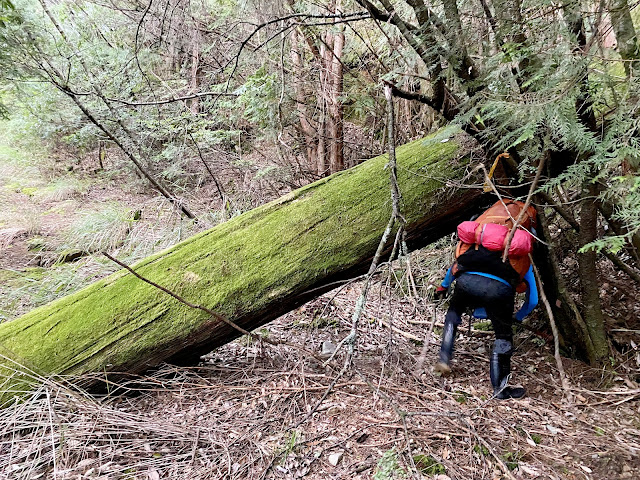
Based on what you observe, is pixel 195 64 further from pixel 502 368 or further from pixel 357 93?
pixel 502 368

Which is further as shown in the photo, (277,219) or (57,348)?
(277,219)

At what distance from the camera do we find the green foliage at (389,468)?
6.47ft

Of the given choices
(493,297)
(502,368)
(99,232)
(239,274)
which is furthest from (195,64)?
(502,368)

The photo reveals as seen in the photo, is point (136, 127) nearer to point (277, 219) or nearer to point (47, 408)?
point (277, 219)

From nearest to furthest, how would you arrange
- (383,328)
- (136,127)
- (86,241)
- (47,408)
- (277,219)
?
(47,408)
(277,219)
(383,328)
(86,241)
(136,127)

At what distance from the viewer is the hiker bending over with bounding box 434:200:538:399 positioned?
8.79 ft


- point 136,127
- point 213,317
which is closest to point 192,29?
point 136,127

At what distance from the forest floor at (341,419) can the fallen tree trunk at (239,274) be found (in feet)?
0.82

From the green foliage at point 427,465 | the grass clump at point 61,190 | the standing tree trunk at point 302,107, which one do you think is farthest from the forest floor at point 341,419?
the grass clump at point 61,190

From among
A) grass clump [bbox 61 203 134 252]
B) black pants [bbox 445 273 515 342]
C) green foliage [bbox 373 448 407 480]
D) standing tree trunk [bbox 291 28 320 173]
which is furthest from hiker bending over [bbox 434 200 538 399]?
grass clump [bbox 61 203 134 252]

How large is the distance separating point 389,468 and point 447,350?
3.99 feet

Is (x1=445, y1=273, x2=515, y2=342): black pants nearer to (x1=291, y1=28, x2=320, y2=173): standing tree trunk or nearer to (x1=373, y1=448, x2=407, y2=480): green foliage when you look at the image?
(x1=373, y1=448, x2=407, y2=480): green foliage

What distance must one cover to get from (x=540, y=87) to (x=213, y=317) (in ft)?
9.00

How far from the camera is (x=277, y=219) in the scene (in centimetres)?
314
